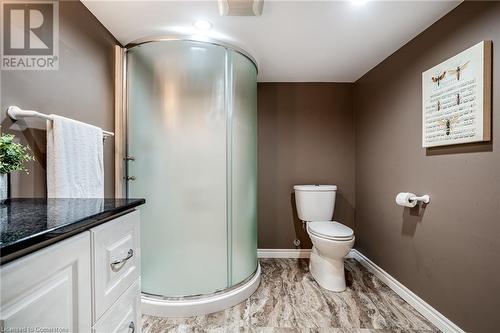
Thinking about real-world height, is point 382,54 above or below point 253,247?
above

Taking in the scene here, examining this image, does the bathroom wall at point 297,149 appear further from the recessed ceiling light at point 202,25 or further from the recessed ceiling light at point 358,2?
the recessed ceiling light at point 358,2

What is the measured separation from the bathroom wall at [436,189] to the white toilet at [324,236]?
0.42 m

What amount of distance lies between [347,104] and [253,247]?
1899 millimetres

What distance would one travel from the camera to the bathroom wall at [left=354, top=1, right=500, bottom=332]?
1.19m

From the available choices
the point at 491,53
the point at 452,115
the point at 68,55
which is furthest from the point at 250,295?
the point at 491,53

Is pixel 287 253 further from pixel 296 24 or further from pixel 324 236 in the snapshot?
pixel 296 24

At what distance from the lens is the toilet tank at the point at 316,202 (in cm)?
223

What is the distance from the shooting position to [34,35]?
1.06m

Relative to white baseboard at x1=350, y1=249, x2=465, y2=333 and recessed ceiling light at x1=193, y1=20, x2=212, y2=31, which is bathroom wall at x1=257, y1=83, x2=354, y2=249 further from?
recessed ceiling light at x1=193, y1=20, x2=212, y2=31

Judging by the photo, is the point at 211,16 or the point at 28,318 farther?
the point at 211,16

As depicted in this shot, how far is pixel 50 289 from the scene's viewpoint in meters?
0.48

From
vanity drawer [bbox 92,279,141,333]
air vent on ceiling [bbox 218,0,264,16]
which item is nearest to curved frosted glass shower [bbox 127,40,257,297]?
air vent on ceiling [bbox 218,0,264,16]

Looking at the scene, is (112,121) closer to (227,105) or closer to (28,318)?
(227,105)

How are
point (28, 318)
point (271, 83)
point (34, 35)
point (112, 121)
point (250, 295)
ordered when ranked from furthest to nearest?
point (271, 83), point (250, 295), point (112, 121), point (34, 35), point (28, 318)
